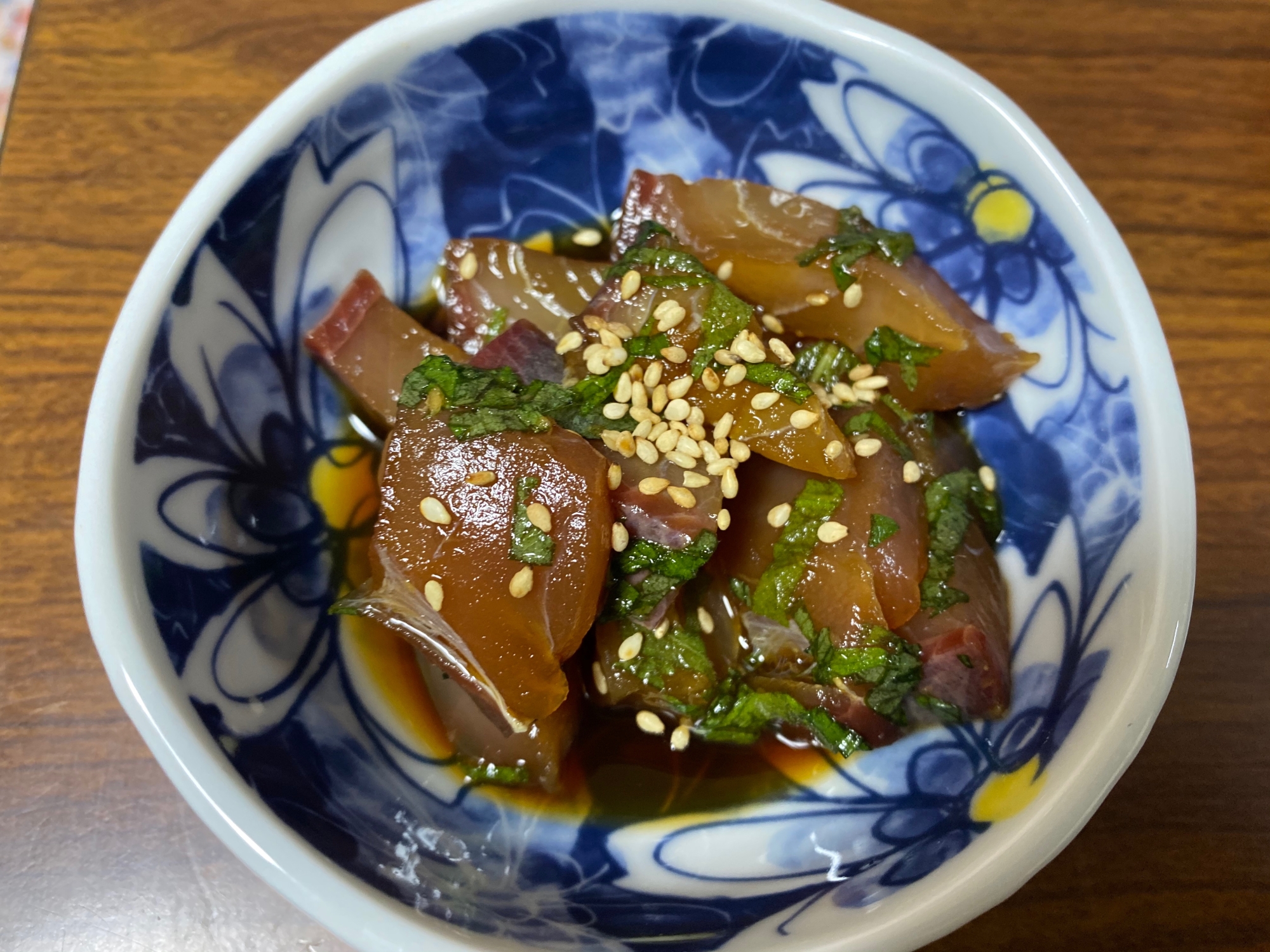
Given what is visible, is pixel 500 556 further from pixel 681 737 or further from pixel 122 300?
pixel 122 300

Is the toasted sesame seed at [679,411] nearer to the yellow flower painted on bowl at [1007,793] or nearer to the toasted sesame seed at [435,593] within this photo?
the toasted sesame seed at [435,593]

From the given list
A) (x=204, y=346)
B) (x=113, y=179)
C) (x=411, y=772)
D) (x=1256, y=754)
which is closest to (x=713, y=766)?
(x=411, y=772)

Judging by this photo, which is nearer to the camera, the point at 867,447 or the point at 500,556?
the point at 500,556

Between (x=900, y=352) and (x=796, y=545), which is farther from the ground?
(x=900, y=352)

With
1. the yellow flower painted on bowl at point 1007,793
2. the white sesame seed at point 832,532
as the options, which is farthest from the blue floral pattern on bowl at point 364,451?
the white sesame seed at point 832,532

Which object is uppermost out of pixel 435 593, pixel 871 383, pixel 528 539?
pixel 871 383

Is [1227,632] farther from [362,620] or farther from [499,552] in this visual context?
[362,620]

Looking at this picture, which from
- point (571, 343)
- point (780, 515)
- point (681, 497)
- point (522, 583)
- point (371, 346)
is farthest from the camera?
point (371, 346)

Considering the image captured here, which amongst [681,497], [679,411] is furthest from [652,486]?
[679,411]
